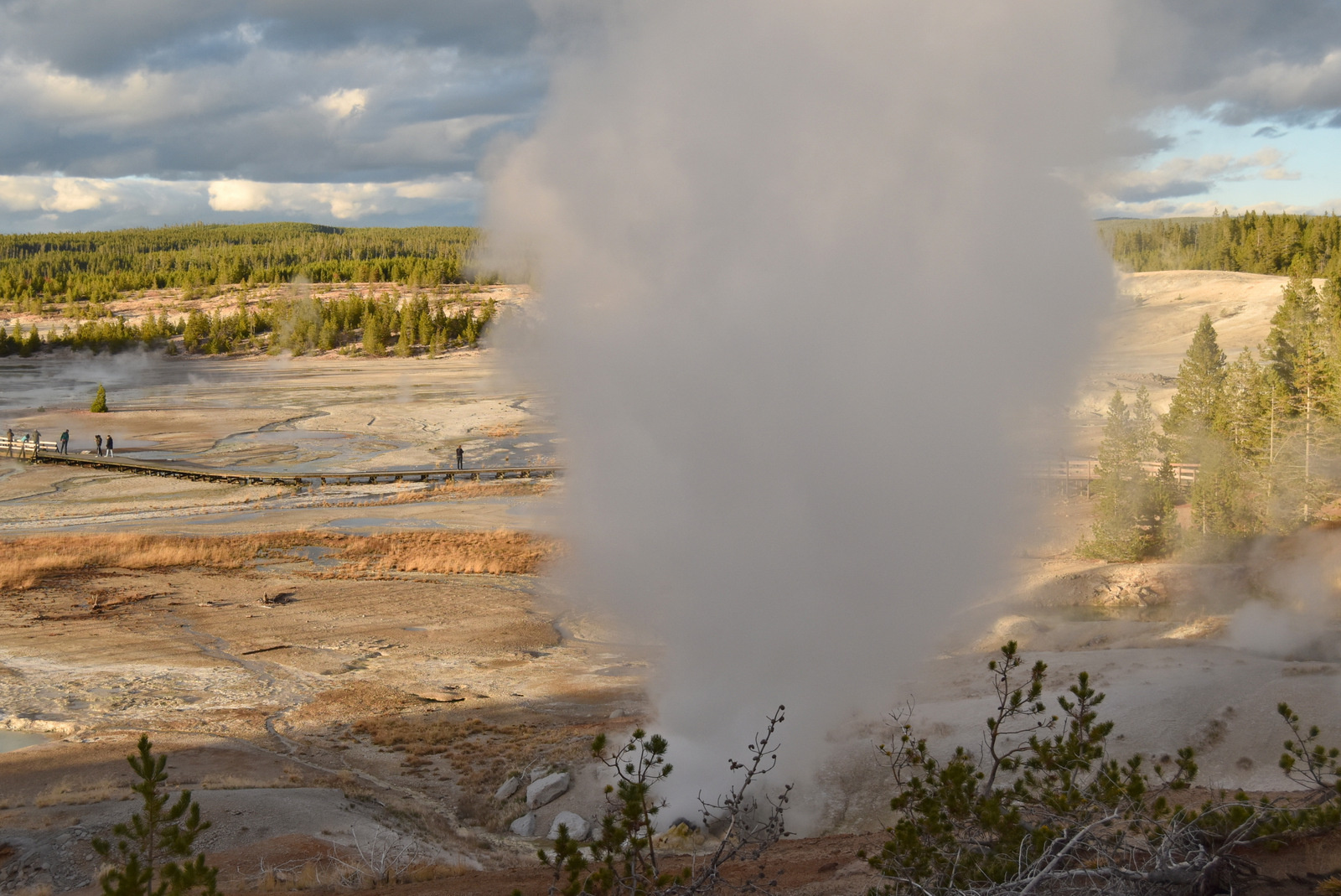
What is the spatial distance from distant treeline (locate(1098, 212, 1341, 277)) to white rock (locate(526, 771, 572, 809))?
65.1 metres

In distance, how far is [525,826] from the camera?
11.6 meters

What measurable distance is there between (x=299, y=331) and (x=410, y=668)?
281 ft

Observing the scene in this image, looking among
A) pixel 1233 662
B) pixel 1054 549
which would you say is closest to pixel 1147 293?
pixel 1054 549

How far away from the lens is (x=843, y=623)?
11.4 meters

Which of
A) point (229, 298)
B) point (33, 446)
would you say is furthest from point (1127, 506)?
point (229, 298)

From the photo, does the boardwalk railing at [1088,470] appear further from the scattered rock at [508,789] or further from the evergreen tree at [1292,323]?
the scattered rock at [508,789]

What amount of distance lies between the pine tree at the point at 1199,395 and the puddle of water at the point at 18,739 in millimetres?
29202

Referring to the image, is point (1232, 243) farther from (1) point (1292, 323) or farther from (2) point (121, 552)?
(2) point (121, 552)

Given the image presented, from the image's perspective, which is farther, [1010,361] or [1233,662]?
[1233,662]

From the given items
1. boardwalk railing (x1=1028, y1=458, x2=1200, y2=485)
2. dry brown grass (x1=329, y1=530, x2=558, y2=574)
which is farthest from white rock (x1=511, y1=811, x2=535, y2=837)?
boardwalk railing (x1=1028, y1=458, x2=1200, y2=485)

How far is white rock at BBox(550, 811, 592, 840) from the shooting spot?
10.8 meters

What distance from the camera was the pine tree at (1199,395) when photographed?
28552 mm

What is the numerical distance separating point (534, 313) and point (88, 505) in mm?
31964

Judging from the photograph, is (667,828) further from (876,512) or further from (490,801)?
(876,512)
